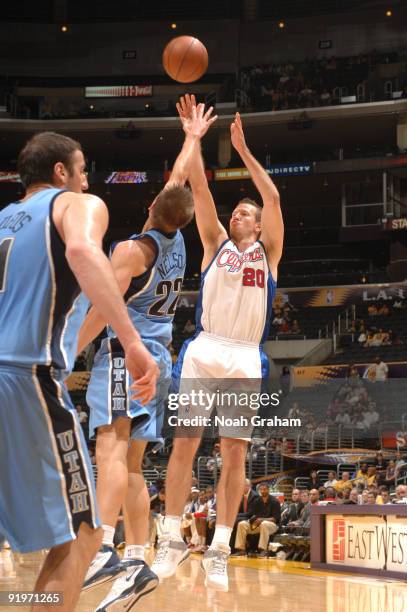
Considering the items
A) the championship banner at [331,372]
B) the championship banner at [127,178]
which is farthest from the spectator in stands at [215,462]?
the championship banner at [127,178]

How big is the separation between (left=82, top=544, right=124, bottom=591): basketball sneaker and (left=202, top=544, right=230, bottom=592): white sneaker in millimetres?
827

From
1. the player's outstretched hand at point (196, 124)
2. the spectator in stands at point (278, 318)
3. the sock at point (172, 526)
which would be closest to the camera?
the sock at point (172, 526)

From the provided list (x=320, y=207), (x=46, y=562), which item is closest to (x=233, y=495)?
(x=46, y=562)

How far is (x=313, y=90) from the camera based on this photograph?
31609mm

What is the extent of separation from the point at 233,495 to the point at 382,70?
95.2 ft

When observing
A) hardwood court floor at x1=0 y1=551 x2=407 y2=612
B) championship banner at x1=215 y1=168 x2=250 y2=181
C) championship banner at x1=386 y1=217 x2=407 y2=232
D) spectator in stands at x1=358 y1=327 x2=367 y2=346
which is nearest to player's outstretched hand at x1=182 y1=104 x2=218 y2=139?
hardwood court floor at x1=0 y1=551 x2=407 y2=612

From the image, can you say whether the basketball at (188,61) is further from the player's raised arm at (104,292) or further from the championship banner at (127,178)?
the championship banner at (127,178)

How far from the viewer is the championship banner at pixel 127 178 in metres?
31.7

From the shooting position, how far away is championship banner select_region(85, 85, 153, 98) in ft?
113

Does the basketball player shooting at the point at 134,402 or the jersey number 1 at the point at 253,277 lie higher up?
the jersey number 1 at the point at 253,277

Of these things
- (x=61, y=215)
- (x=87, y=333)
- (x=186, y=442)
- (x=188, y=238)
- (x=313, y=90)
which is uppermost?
(x=313, y=90)

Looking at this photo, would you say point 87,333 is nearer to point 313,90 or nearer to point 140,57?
point 313,90

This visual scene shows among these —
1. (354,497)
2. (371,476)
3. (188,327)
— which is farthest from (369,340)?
(354,497)

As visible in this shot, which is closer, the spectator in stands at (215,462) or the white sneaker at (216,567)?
the white sneaker at (216,567)
